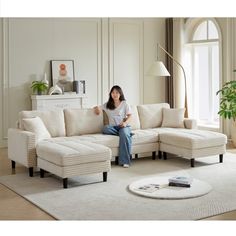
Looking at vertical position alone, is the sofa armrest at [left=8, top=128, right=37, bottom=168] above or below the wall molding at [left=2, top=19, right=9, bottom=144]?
below

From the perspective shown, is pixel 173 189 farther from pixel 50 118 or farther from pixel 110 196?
pixel 50 118

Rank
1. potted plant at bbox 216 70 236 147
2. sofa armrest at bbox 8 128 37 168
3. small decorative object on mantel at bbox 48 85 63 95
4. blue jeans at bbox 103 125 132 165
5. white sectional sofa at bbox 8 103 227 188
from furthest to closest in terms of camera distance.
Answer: small decorative object on mantel at bbox 48 85 63 95
potted plant at bbox 216 70 236 147
blue jeans at bbox 103 125 132 165
sofa armrest at bbox 8 128 37 168
white sectional sofa at bbox 8 103 227 188

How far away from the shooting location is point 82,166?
4.86 m

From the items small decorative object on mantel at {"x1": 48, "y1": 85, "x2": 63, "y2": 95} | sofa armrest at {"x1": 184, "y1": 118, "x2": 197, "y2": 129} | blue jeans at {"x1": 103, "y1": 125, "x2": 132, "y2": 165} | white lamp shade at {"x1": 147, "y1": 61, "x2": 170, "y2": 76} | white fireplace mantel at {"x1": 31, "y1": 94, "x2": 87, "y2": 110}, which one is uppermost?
white lamp shade at {"x1": 147, "y1": 61, "x2": 170, "y2": 76}

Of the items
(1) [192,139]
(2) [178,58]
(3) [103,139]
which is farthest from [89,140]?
(2) [178,58]

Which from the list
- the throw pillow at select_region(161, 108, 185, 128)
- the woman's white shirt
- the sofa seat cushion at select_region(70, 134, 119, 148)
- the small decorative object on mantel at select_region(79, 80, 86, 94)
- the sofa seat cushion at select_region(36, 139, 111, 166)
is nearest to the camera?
the sofa seat cushion at select_region(36, 139, 111, 166)

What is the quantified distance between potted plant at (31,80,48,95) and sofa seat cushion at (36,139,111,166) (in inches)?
103

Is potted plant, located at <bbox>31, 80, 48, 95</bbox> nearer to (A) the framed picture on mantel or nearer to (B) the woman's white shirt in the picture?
(A) the framed picture on mantel

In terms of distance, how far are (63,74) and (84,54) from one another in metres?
0.61

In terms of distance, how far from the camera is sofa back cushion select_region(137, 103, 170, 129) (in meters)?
6.84

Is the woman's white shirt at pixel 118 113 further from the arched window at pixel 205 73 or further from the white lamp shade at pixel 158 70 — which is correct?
the arched window at pixel 205 73

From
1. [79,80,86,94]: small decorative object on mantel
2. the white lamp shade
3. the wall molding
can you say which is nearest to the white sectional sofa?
the white lamp shade
